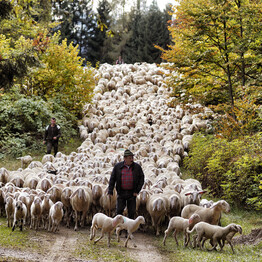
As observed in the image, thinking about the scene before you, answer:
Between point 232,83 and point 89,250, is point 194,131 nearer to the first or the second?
point 232,83

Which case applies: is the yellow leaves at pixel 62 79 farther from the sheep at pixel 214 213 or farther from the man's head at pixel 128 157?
the sheep at pixel 214 213

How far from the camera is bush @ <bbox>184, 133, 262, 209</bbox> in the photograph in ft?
37.3

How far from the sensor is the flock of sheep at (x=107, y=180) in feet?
28.4

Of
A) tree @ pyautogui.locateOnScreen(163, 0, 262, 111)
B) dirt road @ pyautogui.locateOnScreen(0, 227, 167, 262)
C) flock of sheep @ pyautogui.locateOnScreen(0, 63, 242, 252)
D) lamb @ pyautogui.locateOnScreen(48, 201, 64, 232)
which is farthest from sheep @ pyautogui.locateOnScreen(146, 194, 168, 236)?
tree @ pyautogui.locateOnScreen(163, 0, 262, 111)

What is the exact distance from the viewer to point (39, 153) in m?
20.6

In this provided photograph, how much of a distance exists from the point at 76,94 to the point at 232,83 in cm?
1044

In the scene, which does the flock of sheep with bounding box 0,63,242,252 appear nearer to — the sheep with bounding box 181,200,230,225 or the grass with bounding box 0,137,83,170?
the sheep with bounding box 181,200,230,225

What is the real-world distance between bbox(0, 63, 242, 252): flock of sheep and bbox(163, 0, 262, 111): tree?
1.82 metres

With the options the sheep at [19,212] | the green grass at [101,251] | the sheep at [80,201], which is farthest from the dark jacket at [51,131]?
the green grass at [101,251]

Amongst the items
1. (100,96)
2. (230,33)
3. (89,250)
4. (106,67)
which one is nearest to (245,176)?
(89,250)

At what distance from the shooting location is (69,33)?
183 ft

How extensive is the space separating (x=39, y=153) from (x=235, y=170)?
38.4ft

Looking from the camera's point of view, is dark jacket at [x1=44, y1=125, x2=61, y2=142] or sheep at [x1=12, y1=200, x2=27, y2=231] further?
dark jacket at [x1=44, y1=125, x2=61, y2=142]

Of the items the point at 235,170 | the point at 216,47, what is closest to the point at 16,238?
the point at 235,170
